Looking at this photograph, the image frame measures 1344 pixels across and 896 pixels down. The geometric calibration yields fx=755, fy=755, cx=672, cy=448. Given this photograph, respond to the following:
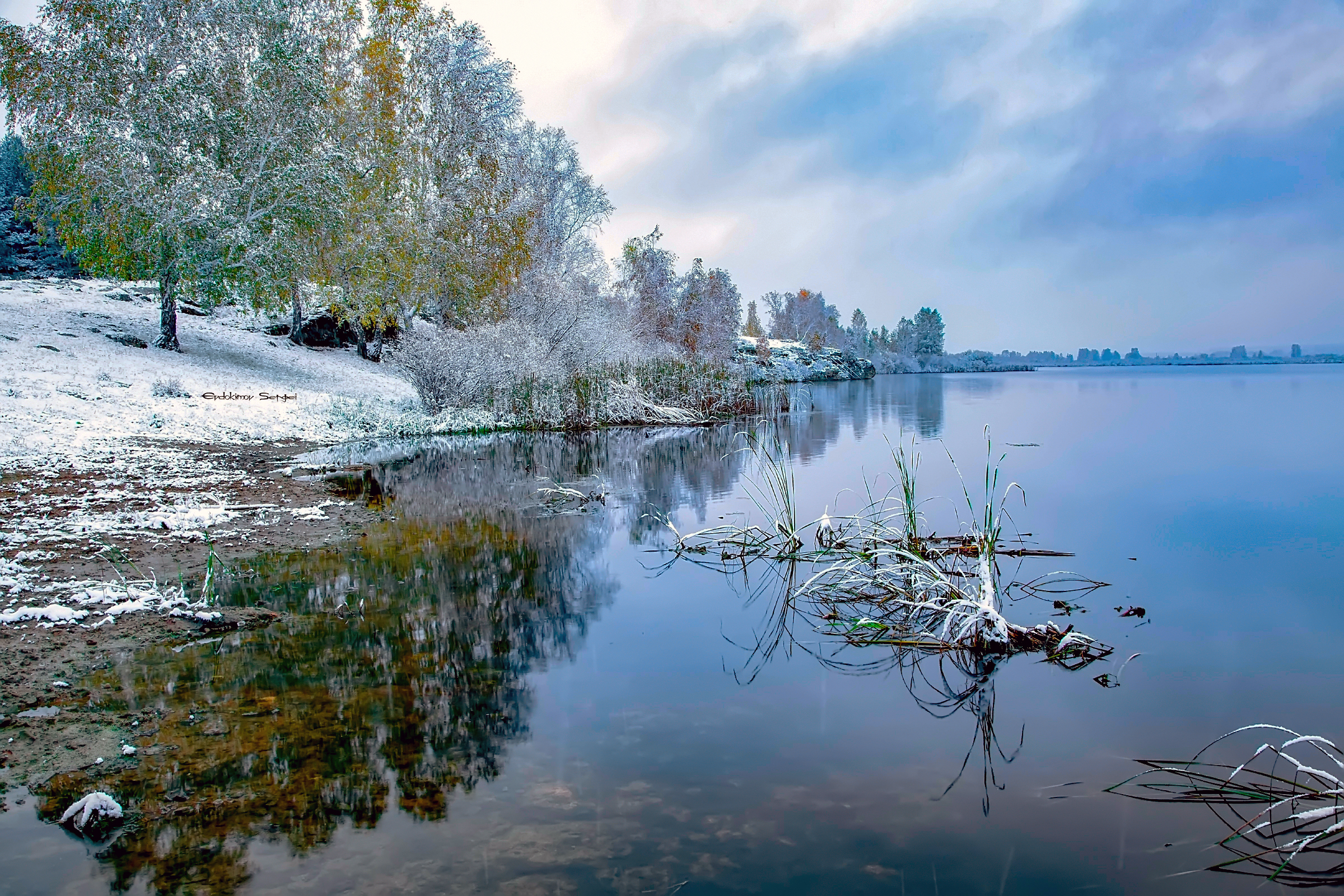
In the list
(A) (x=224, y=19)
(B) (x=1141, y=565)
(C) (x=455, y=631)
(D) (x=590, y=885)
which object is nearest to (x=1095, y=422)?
(B) (x=1141, y=565)

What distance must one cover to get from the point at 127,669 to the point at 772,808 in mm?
3542

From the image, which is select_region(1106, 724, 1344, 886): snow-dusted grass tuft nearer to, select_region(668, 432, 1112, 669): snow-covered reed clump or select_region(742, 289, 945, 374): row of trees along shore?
select_region(668, 432, 1112, 669): snow-covered reed clump

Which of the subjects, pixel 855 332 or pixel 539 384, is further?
pixel 855 332

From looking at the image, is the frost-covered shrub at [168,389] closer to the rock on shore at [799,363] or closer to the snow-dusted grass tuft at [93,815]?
the snow-dusted grass tuft at [93,815]

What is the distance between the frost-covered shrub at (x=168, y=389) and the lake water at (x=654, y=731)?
38.1 feet

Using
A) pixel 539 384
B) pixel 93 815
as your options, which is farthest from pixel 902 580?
pixel 539 384

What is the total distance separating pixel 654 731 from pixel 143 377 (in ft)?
60.4

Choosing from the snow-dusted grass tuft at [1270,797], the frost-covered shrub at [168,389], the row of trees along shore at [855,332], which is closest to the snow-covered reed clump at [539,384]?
the frost-covered shrub at [168,389]

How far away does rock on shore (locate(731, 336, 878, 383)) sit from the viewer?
152 ft

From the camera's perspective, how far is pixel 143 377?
57.0 feet

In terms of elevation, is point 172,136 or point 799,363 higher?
point 172,136

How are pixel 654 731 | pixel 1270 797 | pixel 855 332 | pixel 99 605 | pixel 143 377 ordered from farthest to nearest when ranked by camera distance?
1. pixel 855 332
2. pixel 143 377
3. pixel 99 605
4. pixel 654 731
5. pixel 1270 797

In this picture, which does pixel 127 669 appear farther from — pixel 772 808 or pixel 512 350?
pixel 512 350

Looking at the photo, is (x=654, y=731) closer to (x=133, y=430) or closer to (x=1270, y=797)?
(x=1270, y=797)
